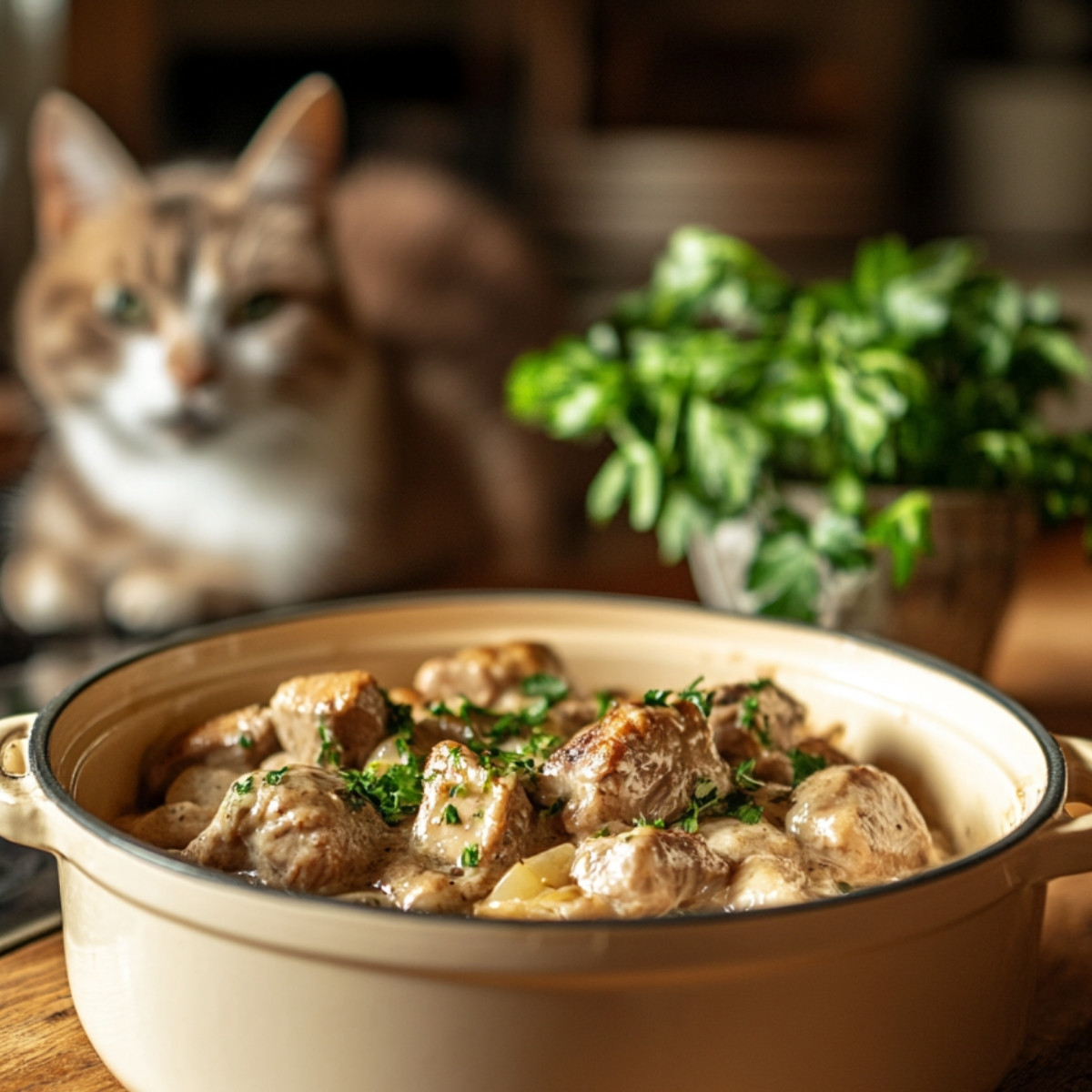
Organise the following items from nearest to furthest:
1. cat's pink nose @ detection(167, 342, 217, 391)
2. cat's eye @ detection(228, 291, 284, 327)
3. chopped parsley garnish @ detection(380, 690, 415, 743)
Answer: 1. chopped parsley garnish @ detection(380, 690, 415, 743)
2. cat's pink nose @ detection(167, 342, 217, 391)
3. cat's eye @ detection(228, 291, 284, 327)

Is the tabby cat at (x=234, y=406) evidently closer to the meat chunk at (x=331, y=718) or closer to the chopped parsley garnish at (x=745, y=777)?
the meat chunk at (x=331, y=718)

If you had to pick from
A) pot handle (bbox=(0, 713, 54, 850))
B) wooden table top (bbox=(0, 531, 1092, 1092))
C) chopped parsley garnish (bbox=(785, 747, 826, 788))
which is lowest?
wooden table top (bbox=(0, 531, 1092, 1092))

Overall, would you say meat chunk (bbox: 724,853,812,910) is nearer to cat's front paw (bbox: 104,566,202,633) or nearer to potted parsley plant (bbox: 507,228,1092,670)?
potted parsley plant (bbox: 507,228,1092,670)

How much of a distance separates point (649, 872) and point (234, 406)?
1341mm

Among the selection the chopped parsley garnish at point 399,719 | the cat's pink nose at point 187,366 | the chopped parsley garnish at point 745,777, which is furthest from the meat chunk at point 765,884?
the cat's pink nose at point 187,366

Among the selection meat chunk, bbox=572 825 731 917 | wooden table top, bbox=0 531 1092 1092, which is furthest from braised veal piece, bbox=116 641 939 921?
wooden table top, bbox=0 531 1092 1092

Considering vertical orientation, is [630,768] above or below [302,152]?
below

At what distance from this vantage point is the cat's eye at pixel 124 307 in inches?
69.6

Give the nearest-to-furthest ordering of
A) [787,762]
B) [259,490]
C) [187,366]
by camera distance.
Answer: [787,762] → [187,366] → [259,490]

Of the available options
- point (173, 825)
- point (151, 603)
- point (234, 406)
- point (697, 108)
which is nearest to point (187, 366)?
point (234, 406)

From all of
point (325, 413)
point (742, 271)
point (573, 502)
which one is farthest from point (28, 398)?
point (742, 271)

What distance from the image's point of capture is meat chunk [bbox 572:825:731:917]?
63cm

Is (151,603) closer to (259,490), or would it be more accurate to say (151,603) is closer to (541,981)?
(259,490)

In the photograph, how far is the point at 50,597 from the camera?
1.80 m
